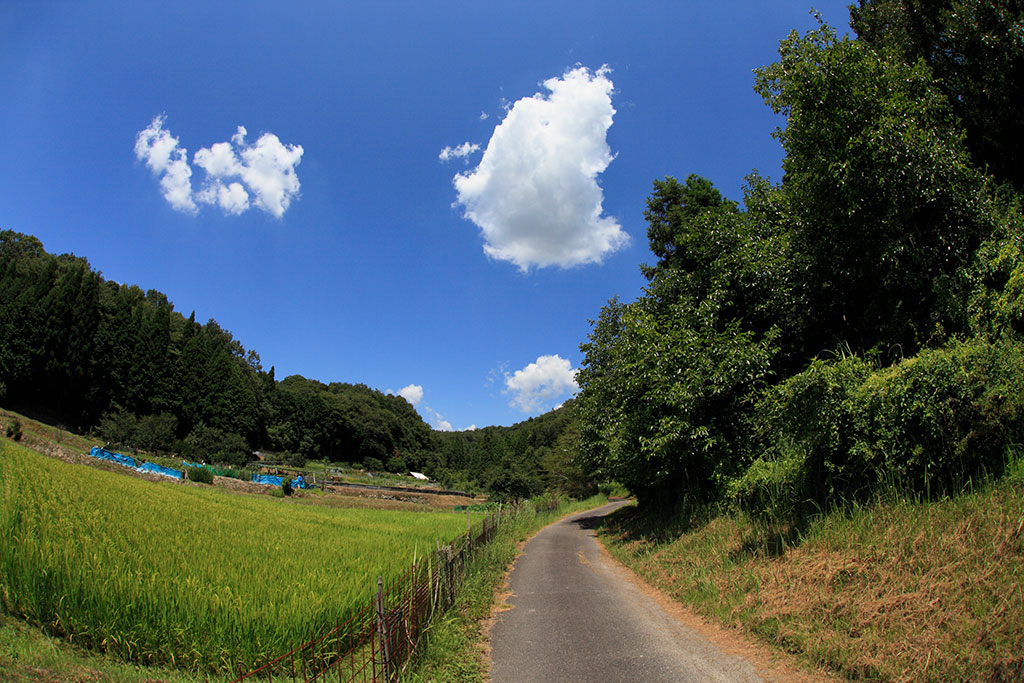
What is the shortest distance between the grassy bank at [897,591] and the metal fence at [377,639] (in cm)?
435

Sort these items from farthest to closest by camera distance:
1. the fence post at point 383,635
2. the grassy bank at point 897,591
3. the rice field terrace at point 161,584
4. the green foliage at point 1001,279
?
the green foliage at point 1001,279 < the rice field terrace at point 161,584 < the fence post at point 383,635 < the grassy bank at point 897,591

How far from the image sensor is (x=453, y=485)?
82.2 m

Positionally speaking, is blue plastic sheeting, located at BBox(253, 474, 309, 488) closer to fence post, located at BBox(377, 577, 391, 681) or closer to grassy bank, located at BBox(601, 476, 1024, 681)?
grassy bank, located at BBox(601, 476, 1024, 681)

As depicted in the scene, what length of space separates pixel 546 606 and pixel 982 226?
A: 32.4ft

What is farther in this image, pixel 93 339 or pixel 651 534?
pixel 93 339

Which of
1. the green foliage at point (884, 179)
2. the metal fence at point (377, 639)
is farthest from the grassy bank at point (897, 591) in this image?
the metal fence at point (377, 639)

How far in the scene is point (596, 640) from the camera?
6473 millimetres

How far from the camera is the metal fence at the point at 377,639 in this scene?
4555mm

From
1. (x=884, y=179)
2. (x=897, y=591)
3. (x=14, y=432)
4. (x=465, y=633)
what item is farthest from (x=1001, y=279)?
(x=14, y=432)

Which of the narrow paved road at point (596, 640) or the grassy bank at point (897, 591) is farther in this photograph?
the narrow paved road at point (596, 640)

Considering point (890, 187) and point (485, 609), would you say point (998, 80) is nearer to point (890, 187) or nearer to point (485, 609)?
point (890, 187)

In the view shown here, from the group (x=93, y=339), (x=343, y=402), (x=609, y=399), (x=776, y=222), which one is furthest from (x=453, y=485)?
(x=776, y=222)

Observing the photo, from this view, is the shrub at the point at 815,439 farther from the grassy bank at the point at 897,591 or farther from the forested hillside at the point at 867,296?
the grassy bank at the point at 897,591

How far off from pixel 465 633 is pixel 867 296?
1091cm
